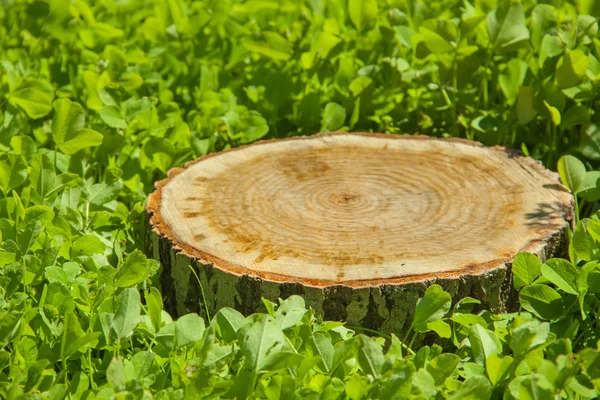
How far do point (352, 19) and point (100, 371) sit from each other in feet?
Answer: 5.60

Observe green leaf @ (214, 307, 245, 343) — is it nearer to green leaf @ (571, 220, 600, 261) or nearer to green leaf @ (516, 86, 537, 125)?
green leaf @ (571, 220, 600, 261)

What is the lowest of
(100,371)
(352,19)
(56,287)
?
(100,371)

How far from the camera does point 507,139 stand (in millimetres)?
2938

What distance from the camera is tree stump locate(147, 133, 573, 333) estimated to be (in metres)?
1.96

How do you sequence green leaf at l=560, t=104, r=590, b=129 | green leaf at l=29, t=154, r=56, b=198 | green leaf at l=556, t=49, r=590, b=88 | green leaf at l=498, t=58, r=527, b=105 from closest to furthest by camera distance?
green leaf at l=29, t=154, r=56, b=198
green leaf at l=556, t=49, r=590, b=88
green leaf at l=560, t=104, r=590, b=129
green leaf at l=498, t=58, r=527, b=105

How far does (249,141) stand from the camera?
9.47 ft

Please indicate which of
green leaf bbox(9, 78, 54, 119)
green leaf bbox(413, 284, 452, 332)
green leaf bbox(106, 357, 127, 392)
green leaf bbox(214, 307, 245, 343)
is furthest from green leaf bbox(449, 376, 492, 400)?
green leaf bbox(9, 78, 54, 119)

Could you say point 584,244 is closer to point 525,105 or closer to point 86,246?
point 525,105

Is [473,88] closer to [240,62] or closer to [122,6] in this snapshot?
[240,62]

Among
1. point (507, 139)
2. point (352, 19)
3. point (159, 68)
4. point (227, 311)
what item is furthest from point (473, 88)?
point (227, 311)

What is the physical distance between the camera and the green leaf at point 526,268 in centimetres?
190

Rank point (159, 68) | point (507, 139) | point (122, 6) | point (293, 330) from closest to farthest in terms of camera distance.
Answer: point (293, 330), point (507, 139), point (159, 68), point (122, 6)

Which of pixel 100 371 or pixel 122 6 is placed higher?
pixel 122 6

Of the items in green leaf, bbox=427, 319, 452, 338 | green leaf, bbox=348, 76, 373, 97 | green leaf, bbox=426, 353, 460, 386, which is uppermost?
green leaf, bbox=348, 76, 373, 97
